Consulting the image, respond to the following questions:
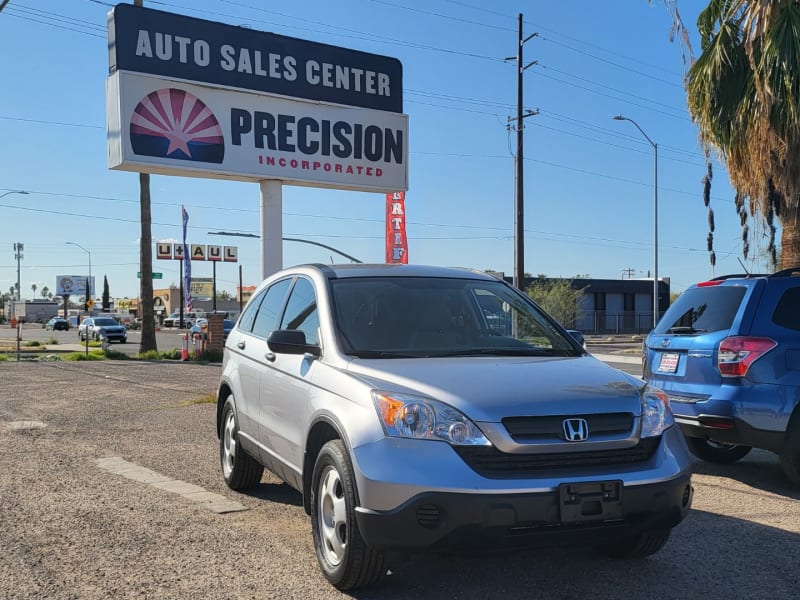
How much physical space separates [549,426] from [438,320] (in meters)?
1.42

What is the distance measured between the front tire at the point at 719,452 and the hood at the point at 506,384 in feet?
12.2

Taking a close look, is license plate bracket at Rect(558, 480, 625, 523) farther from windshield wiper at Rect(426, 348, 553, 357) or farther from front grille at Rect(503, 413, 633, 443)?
windshield wiper at Rect(426, 348, 553, 357)

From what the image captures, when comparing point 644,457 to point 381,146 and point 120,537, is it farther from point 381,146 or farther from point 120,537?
point 381,146

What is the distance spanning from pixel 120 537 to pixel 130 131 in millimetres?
8567

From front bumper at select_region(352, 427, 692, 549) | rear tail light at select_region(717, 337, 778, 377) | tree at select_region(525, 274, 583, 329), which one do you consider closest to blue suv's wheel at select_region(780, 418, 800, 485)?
rear tail light at select_region(717, 337, 778, 377)

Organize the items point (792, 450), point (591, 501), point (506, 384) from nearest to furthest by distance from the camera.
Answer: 1. point (591, 501)
2. point (506, 384)
3. point (792, 450)

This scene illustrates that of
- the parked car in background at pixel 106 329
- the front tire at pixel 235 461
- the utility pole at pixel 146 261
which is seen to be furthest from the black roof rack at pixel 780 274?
the parked car in background at pixel 106 329

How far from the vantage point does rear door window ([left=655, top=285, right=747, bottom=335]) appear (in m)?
6.44

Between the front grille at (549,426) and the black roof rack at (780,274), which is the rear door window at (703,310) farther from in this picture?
the front grille at (549,426)

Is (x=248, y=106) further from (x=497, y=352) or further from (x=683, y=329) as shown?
(x=497, y=352)

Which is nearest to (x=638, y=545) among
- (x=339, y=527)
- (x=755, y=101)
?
(x=339, y=527)

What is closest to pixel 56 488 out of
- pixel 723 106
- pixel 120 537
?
pixel 120 537

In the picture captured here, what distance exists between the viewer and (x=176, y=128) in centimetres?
1246

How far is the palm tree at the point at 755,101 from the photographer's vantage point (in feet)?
35.4
